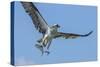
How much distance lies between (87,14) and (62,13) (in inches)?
12.5

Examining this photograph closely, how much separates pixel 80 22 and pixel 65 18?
0.19 metres

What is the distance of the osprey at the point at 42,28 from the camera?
2184mm

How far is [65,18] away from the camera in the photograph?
232 cm

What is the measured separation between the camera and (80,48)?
7.86 feet

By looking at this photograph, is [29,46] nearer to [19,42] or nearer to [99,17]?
[19,42]

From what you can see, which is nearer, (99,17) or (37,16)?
(37,16)

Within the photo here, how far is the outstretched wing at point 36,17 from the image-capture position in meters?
2.17

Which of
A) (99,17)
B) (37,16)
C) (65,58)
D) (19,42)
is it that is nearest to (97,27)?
(99,17)

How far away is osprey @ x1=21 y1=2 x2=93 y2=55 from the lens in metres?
2.18
